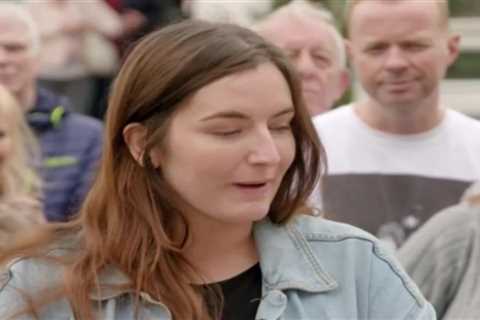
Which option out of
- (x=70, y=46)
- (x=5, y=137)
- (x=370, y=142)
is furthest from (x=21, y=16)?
(x=370, y=142)

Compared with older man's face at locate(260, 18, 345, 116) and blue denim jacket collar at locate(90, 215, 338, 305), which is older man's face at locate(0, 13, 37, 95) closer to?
older man's face at locate(260, 18, 345, 116)

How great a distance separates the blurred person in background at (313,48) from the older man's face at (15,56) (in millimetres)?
974

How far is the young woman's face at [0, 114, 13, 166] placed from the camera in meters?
5.43

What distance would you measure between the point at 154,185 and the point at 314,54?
329 cm

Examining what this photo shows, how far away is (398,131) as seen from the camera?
571cm

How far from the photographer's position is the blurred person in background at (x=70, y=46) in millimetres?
7941

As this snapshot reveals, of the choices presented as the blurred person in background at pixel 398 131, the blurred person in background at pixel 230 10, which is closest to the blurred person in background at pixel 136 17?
the blurred person in background at pixel 230 10

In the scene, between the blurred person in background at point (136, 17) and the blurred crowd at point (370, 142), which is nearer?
the blurred crowd at point (370, 142)

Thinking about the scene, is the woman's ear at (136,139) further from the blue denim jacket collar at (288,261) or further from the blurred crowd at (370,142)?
the blurred crowd at (370,142)

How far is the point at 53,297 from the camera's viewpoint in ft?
10.5

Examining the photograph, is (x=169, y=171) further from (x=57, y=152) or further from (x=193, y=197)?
(x=57, y=152)

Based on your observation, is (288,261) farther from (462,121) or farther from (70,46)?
(70,46)

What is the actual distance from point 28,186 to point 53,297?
2368 millimetres

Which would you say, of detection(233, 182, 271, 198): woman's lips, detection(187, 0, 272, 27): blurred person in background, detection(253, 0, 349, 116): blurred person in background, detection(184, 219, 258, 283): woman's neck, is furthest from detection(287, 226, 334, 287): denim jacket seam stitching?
detection(187, 0, 272, 27): blurred person in background
